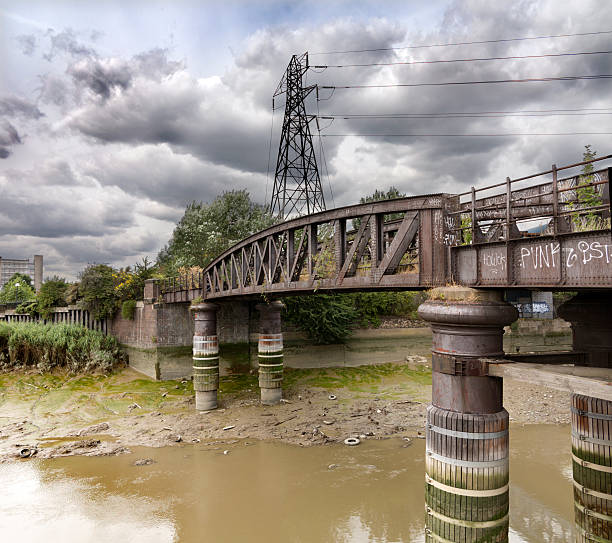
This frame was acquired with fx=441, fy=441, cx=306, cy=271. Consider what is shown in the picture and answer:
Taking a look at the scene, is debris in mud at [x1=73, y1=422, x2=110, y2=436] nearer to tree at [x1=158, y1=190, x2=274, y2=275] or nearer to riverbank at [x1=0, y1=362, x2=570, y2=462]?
riverbank at [x1=0, y1=362, x2=570, y2=462]

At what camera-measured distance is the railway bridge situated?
656 centimetres

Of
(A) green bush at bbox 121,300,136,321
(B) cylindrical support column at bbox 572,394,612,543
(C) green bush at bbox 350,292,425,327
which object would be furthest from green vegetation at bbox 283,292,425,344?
(B) cylindrical support column at bbox 572,394,612,543

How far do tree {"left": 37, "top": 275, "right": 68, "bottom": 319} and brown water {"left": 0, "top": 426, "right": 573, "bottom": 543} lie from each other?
18.4m

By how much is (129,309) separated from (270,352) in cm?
1144

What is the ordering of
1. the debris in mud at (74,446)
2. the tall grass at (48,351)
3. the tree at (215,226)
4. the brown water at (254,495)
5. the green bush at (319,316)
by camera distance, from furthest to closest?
the tree at (215,226) < the green bush at (319,316) < the tall grass at (48,351) < the debris in mud at (74,446) < the brown water at (254,495)

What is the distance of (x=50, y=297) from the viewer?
31094 millimetres

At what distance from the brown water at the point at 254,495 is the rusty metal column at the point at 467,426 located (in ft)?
12.1

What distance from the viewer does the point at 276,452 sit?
15.9m

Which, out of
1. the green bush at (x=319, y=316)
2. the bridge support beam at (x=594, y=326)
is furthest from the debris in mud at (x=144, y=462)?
the green bush at (x=319, y=316)

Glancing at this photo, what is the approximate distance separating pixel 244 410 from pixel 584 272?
1705cm

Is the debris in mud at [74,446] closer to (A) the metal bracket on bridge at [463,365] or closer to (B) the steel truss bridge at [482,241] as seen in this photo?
(B) the steel truss bridge at [482,241]

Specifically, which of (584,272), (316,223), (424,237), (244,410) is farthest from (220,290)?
(584,272)

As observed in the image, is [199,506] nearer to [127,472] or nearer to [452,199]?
[127,472]

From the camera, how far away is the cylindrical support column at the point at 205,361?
20.6m
